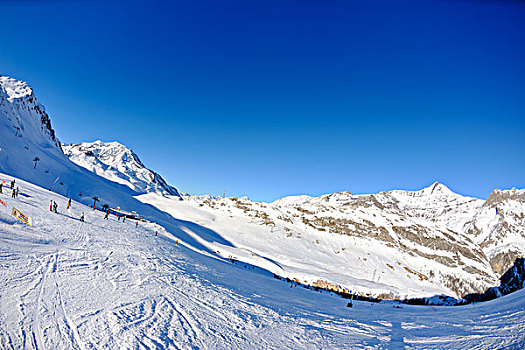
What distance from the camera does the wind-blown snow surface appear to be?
5430 millimetres

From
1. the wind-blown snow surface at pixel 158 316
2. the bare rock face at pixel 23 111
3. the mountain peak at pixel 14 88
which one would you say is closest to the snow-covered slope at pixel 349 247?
the wind-blown snow surface at pixel 158 316

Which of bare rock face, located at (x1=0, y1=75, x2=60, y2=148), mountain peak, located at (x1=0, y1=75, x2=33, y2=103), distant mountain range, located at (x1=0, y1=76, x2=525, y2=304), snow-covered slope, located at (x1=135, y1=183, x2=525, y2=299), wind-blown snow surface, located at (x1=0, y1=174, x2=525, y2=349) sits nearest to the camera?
wind-blown snow surface, located at (x1=0, y1=174, x2=525, y2=349)

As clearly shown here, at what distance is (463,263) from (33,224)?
107 meters

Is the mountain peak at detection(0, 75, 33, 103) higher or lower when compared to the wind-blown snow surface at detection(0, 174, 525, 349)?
Result: higher

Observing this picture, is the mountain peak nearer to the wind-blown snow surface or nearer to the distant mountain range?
the distant mountain range

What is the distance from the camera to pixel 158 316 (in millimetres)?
6980

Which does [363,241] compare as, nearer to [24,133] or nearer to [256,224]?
[256,224]

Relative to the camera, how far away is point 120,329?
588 centimetres

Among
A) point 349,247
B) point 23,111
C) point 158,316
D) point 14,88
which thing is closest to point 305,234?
point 349,247

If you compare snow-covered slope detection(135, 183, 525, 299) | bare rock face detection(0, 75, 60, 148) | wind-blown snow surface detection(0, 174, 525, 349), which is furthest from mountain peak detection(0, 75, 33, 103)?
wind-blown snow surface detection(0, 174, 525, 349)

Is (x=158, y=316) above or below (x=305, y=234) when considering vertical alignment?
below

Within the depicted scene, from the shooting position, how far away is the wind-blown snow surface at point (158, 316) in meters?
5.43

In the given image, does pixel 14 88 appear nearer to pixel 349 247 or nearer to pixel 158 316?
pixel 158 316

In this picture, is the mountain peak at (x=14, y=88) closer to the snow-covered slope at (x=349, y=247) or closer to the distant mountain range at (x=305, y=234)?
the distant mountain range at (x=305, y=234)
